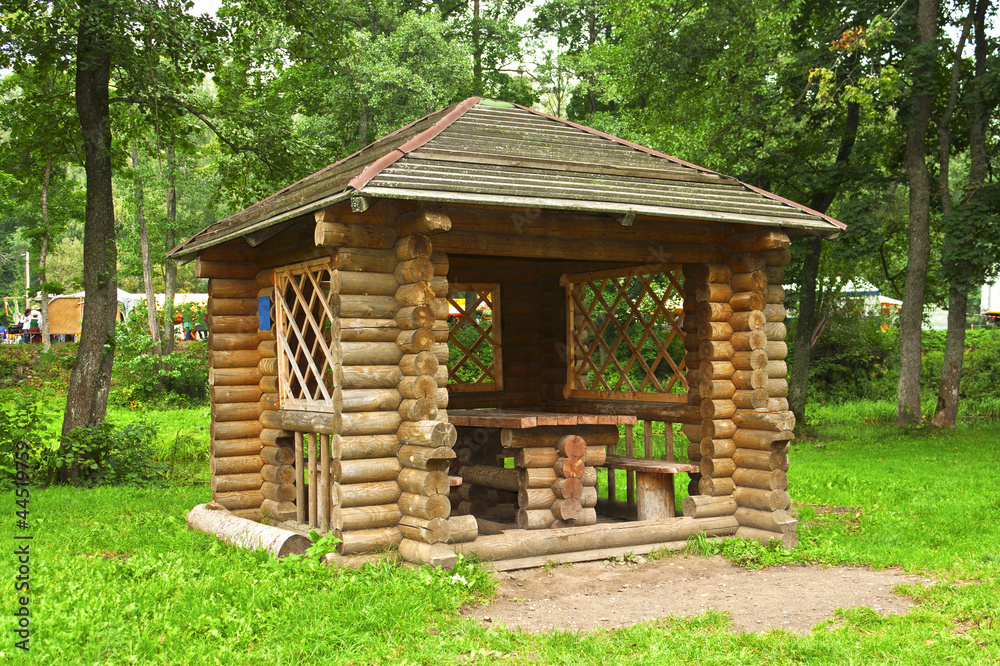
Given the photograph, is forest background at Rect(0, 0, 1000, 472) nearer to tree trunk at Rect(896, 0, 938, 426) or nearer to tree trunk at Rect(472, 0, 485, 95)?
tree trunk at Rect(896, 0, 938, 426)

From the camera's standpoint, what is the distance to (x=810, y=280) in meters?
17.9

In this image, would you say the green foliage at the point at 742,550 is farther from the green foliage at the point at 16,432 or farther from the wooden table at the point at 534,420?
the green foliage at the point at 16,432

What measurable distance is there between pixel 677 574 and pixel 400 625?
291 cm

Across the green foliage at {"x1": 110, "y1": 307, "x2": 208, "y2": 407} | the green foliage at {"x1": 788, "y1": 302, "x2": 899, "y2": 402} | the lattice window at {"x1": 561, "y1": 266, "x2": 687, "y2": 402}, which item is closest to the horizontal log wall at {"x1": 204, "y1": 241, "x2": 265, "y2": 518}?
the lattice window at {"x1": 561, "y1": 266, "x2": 687, "y2": 402}

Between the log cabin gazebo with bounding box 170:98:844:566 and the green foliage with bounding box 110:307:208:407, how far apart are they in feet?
44.4

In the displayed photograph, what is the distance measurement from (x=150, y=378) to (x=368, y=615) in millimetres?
20382

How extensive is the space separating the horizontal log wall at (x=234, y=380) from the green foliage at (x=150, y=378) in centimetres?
1308

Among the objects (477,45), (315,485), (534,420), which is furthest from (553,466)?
(477,45)

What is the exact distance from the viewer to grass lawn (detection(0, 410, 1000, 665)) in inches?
211

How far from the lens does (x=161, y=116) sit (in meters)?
14.4

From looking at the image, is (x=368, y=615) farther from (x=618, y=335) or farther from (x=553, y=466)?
(x=618, y=335)

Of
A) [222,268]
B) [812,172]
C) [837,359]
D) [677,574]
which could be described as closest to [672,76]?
[812,172]

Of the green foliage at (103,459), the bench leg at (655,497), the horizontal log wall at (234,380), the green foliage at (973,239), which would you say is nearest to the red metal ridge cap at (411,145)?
the horizontal log wall at (234,380)

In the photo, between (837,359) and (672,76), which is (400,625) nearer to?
(672,76)
